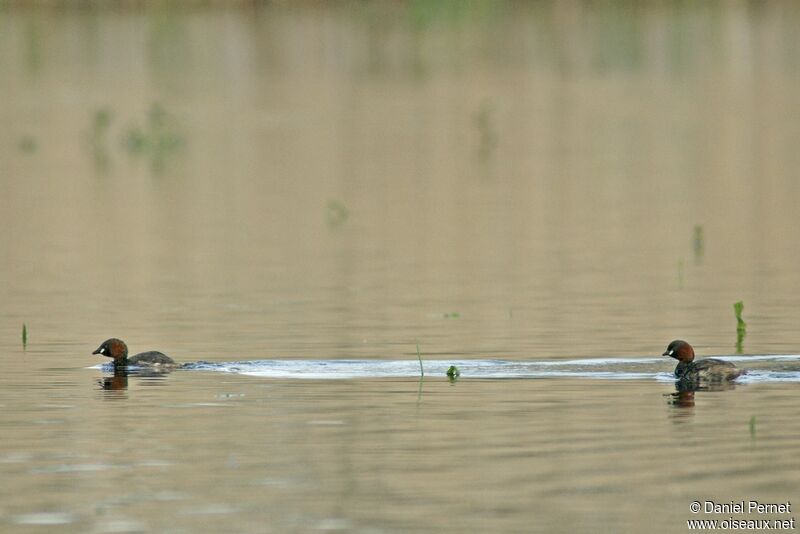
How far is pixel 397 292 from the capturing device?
2488 cm

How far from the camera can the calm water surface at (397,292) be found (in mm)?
13875

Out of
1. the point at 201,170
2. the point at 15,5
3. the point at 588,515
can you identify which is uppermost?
the point at 15,5

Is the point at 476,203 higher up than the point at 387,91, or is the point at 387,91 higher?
the point at 387,91

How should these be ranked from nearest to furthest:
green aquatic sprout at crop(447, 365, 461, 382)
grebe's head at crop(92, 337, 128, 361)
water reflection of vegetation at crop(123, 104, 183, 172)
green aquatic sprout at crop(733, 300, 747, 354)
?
1. green aquatic sprout at crop(447, 365, 461, 382)
2. grebe's head at crop(92, 337, 128, 361)
3. green aquatic sprout at crop(733, 300, 747, 354)
4. water reflection of vegetation at crop(123, 104, 183, 172)

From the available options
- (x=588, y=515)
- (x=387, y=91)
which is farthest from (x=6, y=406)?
(x=387, y=91)

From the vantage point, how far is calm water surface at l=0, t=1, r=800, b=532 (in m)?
13.9

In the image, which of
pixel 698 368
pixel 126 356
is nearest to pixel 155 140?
pixel 126 356

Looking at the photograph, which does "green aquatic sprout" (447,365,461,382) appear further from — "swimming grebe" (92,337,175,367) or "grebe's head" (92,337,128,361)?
"grebe's head" (92,337,128,361)

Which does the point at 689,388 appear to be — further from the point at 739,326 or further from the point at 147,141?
the point at 147,141

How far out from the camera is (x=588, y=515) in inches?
505

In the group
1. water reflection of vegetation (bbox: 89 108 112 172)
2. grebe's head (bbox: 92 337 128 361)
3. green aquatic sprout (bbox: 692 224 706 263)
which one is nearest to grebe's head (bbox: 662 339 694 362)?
grebe's head (bbox: 92 337 128 361)

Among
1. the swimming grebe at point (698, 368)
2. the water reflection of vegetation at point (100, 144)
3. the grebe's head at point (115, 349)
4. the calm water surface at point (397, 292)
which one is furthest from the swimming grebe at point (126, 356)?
the water reflection of vegetation at point (100, 144)

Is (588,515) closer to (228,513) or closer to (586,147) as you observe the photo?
(228,513)

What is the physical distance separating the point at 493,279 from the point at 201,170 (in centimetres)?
1636
